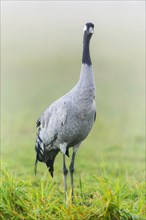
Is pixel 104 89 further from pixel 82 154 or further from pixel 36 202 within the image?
pixel 36 202

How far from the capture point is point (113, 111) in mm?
19312

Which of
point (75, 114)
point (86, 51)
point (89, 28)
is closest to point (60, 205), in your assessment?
point (75, 114)

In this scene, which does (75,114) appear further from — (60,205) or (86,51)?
(60,205)

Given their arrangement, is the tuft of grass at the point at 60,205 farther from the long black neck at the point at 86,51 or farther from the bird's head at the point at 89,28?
the bird's head at the point at 89,28

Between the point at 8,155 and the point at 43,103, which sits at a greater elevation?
the point at 43,103

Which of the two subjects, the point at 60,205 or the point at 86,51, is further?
the point at 86,51

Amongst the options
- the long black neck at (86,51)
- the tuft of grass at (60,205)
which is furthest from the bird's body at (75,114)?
the tuft of grass at (60,205)

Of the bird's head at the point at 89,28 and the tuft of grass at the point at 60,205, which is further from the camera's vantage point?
the bird's head at the point at 89,28

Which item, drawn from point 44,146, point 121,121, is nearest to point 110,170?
point 44,146

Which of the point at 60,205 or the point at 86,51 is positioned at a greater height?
the point at 86,51

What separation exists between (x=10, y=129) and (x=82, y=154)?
12.9 ft

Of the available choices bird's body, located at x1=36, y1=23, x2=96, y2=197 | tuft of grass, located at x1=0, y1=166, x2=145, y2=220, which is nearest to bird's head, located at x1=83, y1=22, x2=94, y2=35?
bird's body, located at x1=36, y1=23, x2=96, y2=197

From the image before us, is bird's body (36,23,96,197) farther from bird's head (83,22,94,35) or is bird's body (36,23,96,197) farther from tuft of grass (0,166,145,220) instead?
tuft of grass (0,166,145,220)

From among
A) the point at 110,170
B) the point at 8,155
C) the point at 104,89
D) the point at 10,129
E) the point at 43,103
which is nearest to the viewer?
the point at 110,170
